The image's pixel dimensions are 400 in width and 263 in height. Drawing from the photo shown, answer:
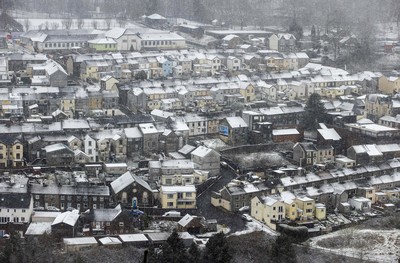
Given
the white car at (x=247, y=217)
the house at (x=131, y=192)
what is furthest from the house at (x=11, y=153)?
the white car at (x=247, y=217)

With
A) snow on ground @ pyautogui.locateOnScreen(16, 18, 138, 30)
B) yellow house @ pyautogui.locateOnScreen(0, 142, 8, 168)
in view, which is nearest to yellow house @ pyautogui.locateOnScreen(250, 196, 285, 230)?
yellow house @ pyautogui.locateOnScreen(0, 142, 8, 168)

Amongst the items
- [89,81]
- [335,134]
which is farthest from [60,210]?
[89,81]

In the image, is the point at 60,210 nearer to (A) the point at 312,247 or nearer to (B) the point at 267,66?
(A) the point at 312,247

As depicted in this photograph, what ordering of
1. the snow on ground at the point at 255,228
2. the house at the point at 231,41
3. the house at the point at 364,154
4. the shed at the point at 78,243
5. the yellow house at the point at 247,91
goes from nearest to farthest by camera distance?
the shed at the point at 78,243 → the snow on ground at the point at 255,228 → the house at the point at 364,154 → the yellow house at the point at 247,91 → the house at the point at 231,41

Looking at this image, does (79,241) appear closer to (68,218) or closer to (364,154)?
(68,218)

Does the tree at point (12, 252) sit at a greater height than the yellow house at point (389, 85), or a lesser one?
lesser

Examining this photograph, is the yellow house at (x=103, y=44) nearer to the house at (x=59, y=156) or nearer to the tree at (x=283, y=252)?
the house at (x=59, y=156)

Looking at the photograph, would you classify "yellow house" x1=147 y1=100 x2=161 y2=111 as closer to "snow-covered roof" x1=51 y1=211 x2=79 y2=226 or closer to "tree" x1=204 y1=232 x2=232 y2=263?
"snow-covered roof" x1=51 y1=211 x2=79 y2=226

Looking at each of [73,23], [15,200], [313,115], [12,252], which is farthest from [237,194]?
[73,23]
